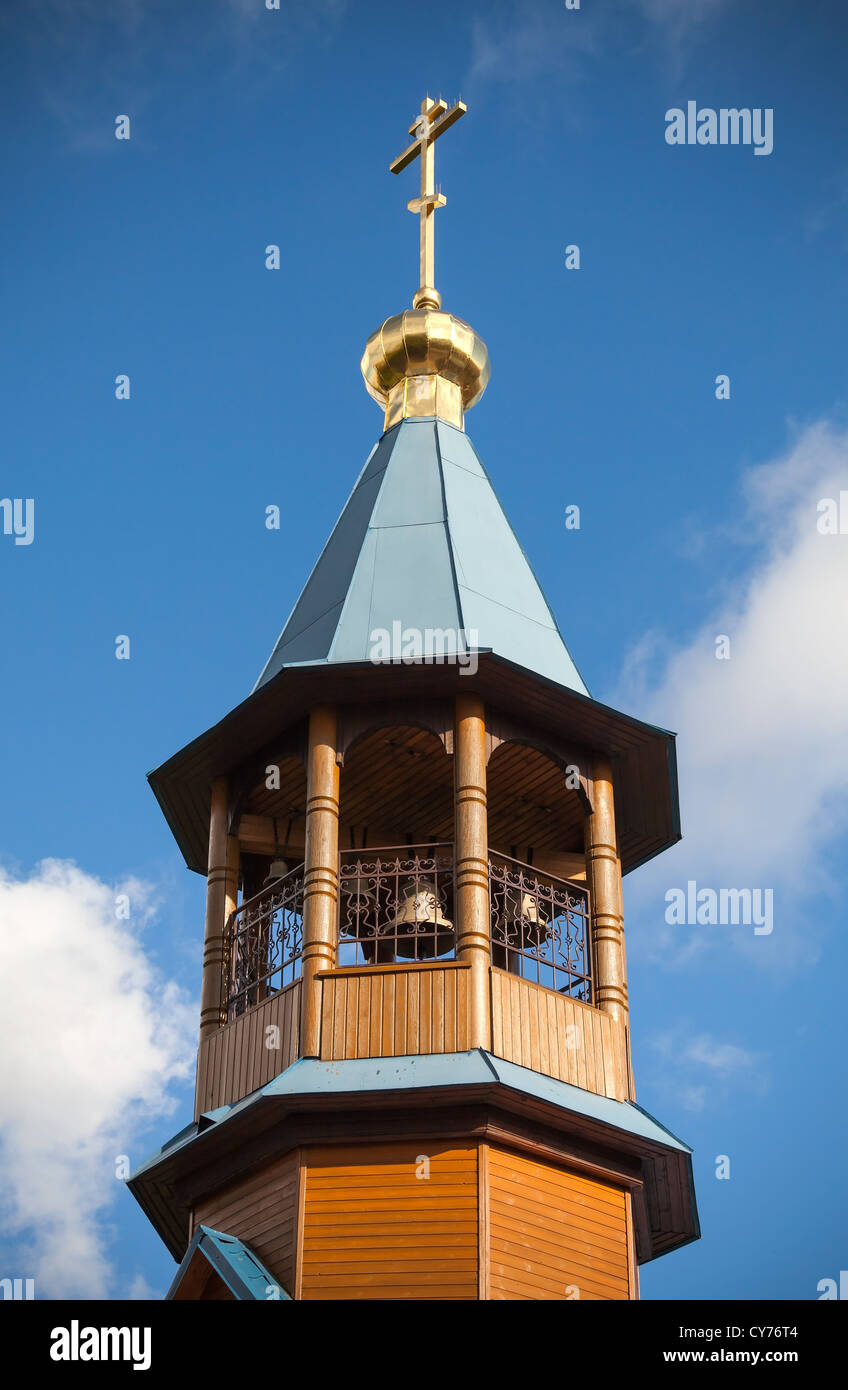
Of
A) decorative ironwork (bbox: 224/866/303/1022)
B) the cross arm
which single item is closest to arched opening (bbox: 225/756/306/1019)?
decorative ironwork (bbox: 224/866/303/1022)

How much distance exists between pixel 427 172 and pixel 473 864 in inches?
371

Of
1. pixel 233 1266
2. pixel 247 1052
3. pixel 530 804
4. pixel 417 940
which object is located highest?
pixel 530 804

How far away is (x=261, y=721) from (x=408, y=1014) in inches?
128

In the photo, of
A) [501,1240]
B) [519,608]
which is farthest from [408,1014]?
[519,608]

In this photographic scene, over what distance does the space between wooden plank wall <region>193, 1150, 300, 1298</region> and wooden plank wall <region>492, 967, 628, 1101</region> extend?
192 centimetres

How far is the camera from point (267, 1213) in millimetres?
15898

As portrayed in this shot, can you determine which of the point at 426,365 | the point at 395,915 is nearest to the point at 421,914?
the point at 395,915

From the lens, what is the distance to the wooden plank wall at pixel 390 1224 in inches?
593

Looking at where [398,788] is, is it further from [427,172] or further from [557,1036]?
[427,172]

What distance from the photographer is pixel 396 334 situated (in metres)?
21.5

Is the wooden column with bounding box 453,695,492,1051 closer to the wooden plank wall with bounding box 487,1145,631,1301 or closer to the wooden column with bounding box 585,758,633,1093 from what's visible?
the wooden plank wall with bounding box 487,1145,631,1301

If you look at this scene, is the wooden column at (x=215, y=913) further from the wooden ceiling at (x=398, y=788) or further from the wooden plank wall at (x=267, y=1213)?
the wooden plank wall at (x=267, y=1213)

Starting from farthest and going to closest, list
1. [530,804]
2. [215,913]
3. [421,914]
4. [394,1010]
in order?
[530,804]
[215,913]
[421,914]
[394,1010]

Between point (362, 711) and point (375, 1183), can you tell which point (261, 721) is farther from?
point (375, 1183)
